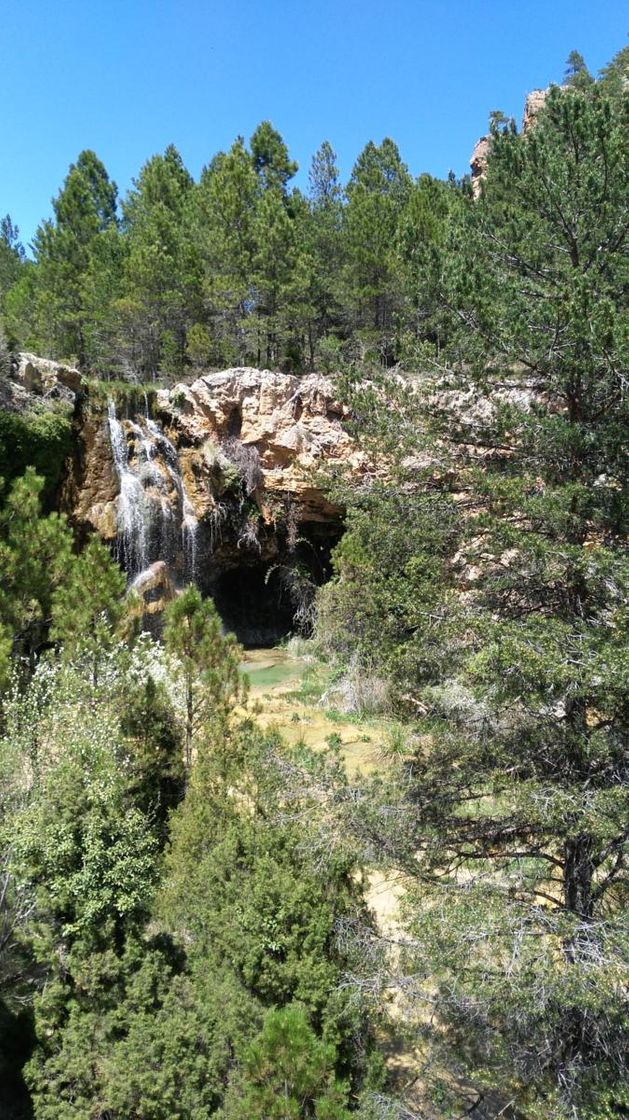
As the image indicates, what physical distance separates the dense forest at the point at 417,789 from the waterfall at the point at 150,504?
1010 centimetres

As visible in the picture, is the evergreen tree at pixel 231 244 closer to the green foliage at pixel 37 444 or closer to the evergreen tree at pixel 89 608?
the green foliage at pixel 37 444

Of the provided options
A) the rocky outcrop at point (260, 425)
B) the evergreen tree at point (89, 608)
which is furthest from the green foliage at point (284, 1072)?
the rocky outcrop at point (260, 425)

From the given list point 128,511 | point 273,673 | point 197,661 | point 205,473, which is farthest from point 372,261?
point 197,661

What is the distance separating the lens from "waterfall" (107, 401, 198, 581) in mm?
18422

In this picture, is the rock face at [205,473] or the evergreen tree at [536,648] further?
the rock face at [205,473]

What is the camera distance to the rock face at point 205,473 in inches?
709

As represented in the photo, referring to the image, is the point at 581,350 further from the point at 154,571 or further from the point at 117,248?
the point at 117,248

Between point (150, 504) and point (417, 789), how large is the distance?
14.5 m

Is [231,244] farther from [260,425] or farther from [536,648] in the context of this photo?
[536,648]

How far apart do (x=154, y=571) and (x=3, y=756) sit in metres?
11.8

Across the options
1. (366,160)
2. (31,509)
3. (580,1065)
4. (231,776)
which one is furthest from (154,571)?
(366,160)

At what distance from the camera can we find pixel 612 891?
241 inches

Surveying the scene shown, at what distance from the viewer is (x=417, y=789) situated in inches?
247

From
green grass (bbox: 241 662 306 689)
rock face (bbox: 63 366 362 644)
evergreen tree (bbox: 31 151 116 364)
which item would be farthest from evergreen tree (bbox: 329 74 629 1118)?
evergreen tree (bbox: 31 151 116 364)
